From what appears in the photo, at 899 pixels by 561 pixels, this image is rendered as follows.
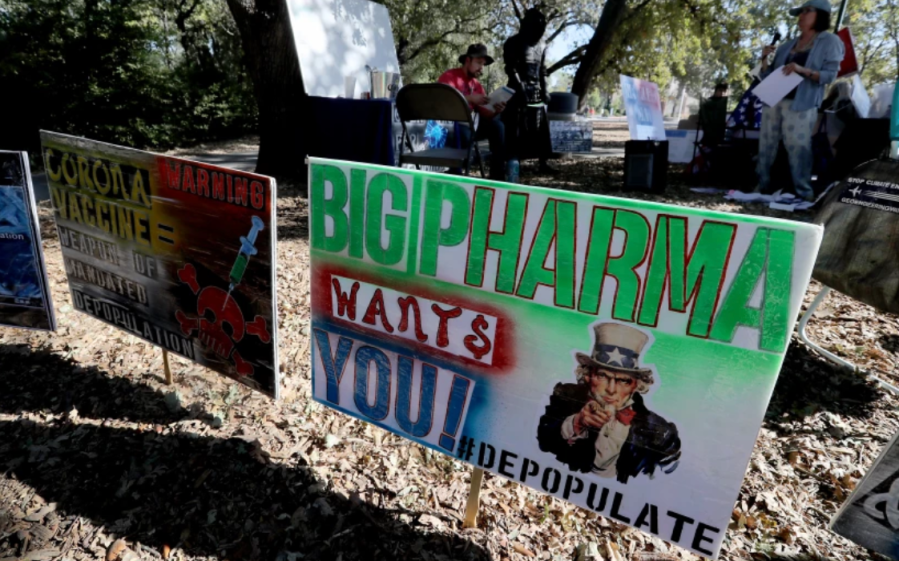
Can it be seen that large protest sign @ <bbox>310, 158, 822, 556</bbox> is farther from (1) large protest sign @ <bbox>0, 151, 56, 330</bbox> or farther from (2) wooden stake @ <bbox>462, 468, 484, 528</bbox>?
(1) large protest sign @ <bbox>0, 151, 56, 330</bbox>

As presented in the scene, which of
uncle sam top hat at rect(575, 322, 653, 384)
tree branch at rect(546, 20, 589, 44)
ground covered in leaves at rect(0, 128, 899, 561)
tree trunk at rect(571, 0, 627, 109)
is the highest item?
tree branch at rect(546, 20, 589, 44)

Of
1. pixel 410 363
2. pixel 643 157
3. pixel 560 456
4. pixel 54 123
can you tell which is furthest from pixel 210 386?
pixel 54 123

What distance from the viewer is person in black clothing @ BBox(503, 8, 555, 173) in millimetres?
7820

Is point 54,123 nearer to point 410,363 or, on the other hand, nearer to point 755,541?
point 410,363

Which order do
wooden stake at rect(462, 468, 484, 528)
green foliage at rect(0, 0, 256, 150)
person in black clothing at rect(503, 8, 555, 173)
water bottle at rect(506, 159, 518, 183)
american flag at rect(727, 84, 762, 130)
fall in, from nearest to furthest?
wooden stake at rect(462, 468, 484, 528)
water bottle at rect(506, 159, 518, 183)
person in black clothing at rect(503, 8, 555, 173)
american flag at rect(727, 84, 762, 130)
green foliage at rect(0, 0, 256, 150)

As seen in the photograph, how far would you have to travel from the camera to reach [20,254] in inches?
103

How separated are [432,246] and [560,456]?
2.48 ft

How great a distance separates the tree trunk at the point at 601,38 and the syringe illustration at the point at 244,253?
41.5 feet

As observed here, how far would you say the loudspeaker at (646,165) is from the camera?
7480mm

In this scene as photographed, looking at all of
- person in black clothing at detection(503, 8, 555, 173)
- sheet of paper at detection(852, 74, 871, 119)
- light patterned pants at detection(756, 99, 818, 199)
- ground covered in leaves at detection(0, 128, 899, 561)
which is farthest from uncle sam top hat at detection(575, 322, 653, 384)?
sheet of paper at detection(852, 74, 871, 119)

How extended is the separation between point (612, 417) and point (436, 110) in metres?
3.81

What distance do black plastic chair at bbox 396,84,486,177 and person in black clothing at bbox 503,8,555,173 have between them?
315cm

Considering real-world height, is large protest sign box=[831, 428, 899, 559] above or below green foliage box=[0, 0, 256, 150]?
below

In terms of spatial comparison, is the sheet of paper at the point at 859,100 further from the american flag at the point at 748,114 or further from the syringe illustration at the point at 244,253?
the syringe illustration at the point at 244,253
